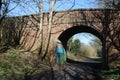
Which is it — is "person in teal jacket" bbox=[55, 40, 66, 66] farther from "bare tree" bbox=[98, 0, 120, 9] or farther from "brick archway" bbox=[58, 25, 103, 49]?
"bare tree" bbox=[98, 0, 120, 9]

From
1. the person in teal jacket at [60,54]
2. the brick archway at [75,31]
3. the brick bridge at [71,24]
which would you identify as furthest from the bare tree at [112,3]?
the person in teal jacket at [60,54]

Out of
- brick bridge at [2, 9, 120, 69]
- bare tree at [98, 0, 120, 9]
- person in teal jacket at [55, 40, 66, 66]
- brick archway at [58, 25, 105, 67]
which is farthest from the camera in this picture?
person in teal jacket at [55, 40, 66, 66]

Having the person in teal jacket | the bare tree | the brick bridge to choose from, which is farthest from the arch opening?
the bare tree

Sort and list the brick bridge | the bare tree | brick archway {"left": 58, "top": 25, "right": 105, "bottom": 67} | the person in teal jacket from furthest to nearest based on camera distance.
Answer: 1. the person in teal jacket
2. brick archway {"left": 58, "top": 25, "right": 105, "bottom": 67}
3. the brick bridge
4. the bare tree

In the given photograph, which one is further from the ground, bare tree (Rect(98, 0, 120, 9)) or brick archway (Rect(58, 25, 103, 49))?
bare tree (Rect(98, 0, 120, 9))

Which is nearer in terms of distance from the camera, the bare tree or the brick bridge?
the bare tree

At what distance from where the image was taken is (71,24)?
26.9 meters

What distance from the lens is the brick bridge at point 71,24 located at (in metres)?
25.4

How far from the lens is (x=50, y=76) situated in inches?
733

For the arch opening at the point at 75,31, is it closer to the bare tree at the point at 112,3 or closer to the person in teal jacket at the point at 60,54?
the person in teal jacket at the point at 60,54

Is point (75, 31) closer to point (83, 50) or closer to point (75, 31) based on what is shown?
point (75, 31)

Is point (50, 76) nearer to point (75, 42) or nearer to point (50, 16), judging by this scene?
point (50, 16)

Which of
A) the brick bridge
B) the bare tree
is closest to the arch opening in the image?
the brick bridge

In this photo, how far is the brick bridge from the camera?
2538 centimetres
